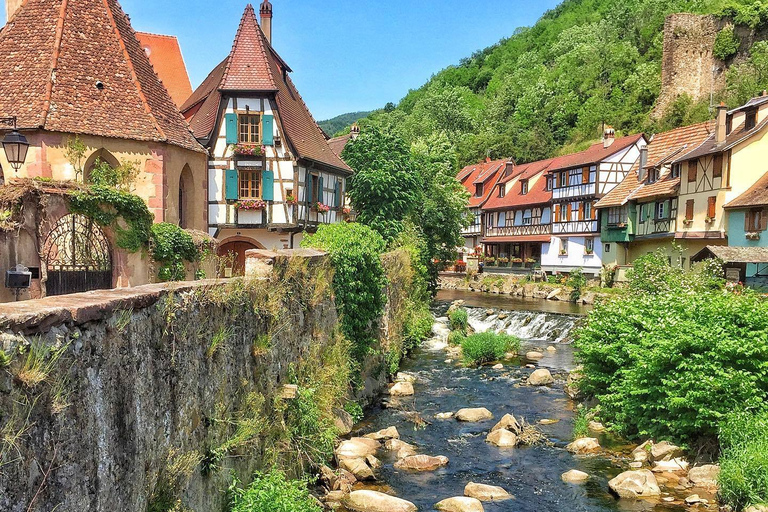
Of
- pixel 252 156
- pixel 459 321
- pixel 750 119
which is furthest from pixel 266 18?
pixel 750 119

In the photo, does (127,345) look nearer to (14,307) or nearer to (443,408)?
(14,307)

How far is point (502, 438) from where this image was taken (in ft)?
48.3

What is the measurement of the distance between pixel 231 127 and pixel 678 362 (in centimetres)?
2031

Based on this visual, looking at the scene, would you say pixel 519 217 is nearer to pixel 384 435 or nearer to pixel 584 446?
pixel 584 446

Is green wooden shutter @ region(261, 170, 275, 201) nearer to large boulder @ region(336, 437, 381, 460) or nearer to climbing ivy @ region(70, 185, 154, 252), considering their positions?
climbing ivy @ region(70, 185, 154, 252)

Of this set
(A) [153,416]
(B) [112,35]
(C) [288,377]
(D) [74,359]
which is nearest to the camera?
(D) [74,359]

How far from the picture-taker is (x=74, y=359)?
4.60 meters

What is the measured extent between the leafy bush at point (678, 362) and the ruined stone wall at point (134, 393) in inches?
329

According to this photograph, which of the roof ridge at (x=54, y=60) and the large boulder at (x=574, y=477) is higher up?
the roof ridge at (x=54, y=60)

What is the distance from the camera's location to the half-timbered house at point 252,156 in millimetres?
27047

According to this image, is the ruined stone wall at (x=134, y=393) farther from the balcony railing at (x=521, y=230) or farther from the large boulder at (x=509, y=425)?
the balcony railing at (x=521, y=230)

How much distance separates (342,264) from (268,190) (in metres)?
13.0

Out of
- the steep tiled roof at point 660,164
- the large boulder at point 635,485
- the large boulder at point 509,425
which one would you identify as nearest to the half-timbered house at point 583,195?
the steep tiled roof at point 660,164

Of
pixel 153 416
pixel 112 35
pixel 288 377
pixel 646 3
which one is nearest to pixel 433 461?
pixel 288 377
